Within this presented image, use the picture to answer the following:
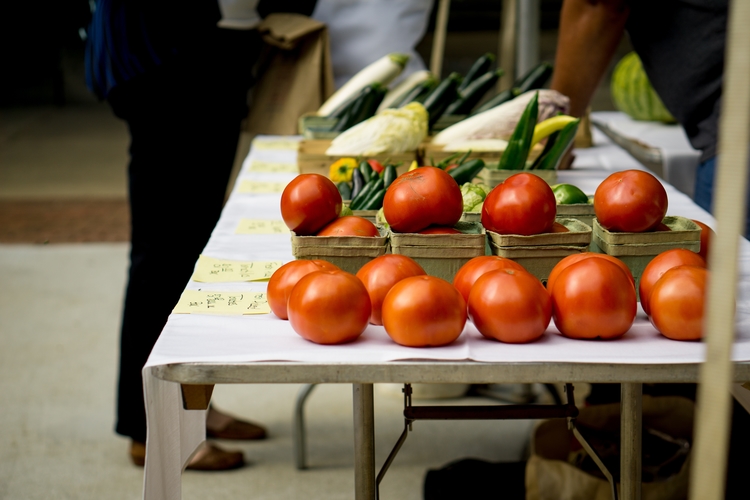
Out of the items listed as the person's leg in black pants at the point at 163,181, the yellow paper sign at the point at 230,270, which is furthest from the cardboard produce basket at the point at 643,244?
the person's leg in black pants at the point at 163,181

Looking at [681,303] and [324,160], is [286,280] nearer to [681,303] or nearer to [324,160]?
[681,303]

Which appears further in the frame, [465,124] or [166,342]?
[465,124]

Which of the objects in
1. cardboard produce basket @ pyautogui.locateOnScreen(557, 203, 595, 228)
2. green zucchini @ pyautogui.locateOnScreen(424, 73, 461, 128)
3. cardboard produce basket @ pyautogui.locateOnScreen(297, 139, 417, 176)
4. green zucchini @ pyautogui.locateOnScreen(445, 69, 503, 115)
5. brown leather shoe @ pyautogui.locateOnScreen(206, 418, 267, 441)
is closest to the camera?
cardboard produce basket @ pyautogui.locateOnScreen(557, 203, 595, 228)

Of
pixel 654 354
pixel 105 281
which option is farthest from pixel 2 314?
pixel 654 354

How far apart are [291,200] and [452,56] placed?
9.48 meters

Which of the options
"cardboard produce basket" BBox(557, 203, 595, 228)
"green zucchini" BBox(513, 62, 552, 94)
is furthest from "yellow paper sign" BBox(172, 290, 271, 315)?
"green zucchini" BBox(513, 62, 552, 94)

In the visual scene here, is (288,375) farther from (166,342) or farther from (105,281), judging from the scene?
(105,281)

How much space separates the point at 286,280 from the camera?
3.81 ft

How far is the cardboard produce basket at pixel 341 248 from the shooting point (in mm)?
1279

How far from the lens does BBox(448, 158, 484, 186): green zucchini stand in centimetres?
173

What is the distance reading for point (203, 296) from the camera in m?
1.27

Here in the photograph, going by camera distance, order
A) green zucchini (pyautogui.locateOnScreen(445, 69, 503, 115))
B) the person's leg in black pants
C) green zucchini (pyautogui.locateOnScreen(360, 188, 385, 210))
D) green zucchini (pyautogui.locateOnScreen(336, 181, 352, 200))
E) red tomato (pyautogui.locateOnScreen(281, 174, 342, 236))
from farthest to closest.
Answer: green zucchini (pyautogui.locateOnScreen(445, 69, 503, 115))
the person's leg in black pants
green zucchini (pyautogui.locateOnScreen(336, 181, 352, 200))
green zucchini (pyautogui.locateOnScreen(360, 188, 385, 210))
red tomato (pyautogui.locateOnScreen(281, 174, 342, 236))

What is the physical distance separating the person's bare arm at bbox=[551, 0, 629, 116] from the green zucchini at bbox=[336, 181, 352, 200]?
852 mm

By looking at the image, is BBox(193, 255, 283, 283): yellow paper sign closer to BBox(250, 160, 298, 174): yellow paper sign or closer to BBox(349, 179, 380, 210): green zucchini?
BBox(349, 179, 380, 210): green zucchini
